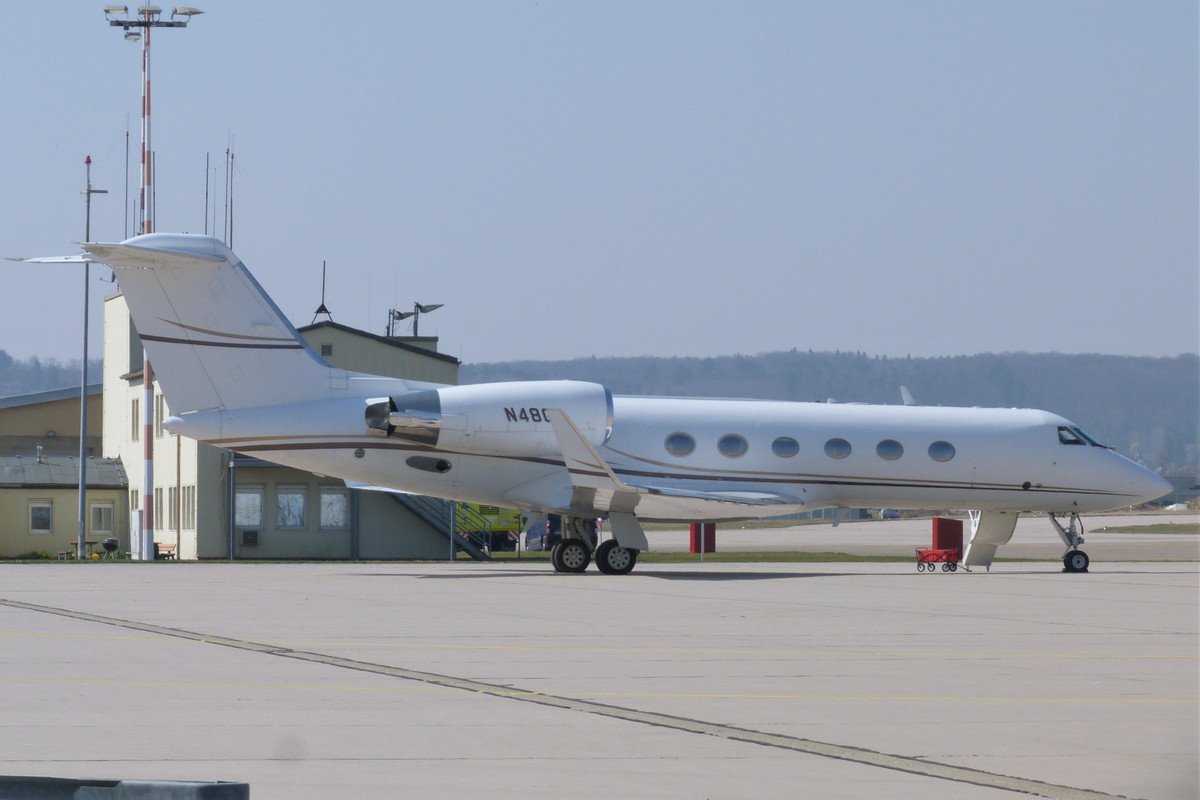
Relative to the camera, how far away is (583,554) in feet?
94.1

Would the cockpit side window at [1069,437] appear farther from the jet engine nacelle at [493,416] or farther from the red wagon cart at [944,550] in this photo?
the jet engine nacelle at [493,416]

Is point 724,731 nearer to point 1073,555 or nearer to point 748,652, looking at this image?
point 748,652

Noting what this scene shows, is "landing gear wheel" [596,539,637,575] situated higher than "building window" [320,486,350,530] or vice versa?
"building window" [320,486,350,530]

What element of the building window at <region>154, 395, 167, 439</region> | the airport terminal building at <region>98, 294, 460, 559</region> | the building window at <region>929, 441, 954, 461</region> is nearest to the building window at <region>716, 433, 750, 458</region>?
the building window at <region>929, 441, 954, 461</region>

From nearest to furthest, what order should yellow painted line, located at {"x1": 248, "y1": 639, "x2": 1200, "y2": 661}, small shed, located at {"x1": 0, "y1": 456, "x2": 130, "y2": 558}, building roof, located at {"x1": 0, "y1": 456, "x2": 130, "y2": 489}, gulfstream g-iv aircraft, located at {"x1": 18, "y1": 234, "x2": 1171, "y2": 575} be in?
yellow painted line, located at {"x1": 248, "y1": 639, "x2": 1200, "y2": 661} → gulfstream g-iv aircraft, located at {"x1": 18, "y1": 234, "x2": 1171, "y2": 575} → small shed, located at {"x1": 0, "y1": 456, "x2": 130, "y2": 558} → building roof, located at {"x1": 0, "y1": 456, "x2": 130, "y2": 489}

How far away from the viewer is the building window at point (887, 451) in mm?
28891

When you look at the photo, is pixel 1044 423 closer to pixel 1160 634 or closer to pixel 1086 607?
pixel 1086 607

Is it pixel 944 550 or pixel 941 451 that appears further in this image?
pixel 944 550

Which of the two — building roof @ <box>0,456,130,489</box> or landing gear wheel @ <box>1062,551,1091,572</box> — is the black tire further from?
building roof @ <box>0,456,130,489</box>

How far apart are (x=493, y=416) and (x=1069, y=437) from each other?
37.8 ft

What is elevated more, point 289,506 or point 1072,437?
point 1072,437

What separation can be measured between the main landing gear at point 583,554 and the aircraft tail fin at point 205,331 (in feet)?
18.3

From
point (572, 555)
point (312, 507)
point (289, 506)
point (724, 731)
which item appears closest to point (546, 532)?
point (312, 507)

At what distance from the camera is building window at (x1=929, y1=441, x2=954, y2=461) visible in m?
29.1
